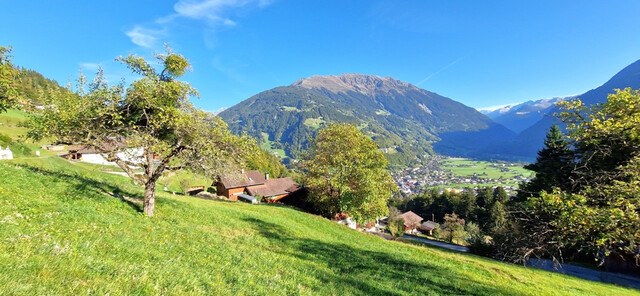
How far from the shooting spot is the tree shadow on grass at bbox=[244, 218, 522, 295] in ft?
38.3

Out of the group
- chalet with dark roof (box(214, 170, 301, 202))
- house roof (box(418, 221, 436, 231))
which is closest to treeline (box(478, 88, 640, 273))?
chalet with dark roof (box(214, 170, 301, 202))

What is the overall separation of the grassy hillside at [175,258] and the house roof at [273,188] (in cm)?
4566

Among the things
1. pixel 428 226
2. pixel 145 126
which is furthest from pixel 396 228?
pixel 145 126

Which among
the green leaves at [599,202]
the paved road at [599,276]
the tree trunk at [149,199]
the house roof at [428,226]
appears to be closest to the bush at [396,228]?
the house roof at [428,226]

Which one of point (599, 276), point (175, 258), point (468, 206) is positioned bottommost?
point (468, 206)

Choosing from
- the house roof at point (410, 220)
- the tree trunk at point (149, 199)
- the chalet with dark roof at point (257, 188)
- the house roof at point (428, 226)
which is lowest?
the house roof at point (428, 226)

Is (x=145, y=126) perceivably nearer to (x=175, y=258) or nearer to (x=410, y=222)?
(x=175, y=258)

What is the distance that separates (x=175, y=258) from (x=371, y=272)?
30.8 ft

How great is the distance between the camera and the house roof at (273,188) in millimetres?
67581

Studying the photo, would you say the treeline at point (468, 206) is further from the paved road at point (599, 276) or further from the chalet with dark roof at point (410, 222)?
the paved road at point (599, 276)

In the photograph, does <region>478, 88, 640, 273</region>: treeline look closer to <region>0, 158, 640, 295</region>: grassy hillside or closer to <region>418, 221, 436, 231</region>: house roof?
<region>0, 158, 640, 295</region>: grassy hillside

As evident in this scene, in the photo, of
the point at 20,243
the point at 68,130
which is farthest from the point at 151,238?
the point at 68,130

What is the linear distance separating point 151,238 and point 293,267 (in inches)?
257

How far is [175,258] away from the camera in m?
9.86
